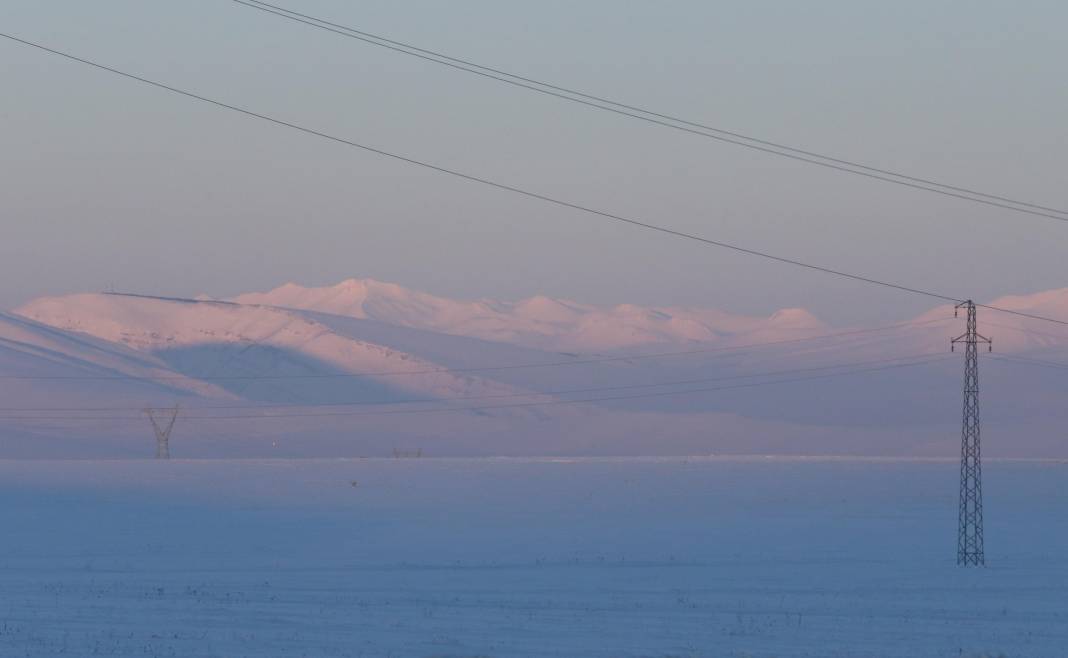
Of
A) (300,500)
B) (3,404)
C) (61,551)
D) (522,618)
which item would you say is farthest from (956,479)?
(3,404)

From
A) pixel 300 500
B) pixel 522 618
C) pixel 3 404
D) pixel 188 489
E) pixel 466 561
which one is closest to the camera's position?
pixel 522 618

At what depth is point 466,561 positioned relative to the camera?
37.9 meters

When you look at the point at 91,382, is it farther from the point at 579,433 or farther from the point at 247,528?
the point at 247,528

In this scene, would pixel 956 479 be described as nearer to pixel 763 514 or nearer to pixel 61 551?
pixel 763 514

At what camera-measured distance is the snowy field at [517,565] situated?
22156mm

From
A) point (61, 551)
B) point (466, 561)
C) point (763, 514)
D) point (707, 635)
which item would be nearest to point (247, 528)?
point (61, 551)

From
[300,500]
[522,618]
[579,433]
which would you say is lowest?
[522,618]

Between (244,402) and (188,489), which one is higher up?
(244,402)

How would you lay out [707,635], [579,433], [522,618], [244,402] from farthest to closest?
[244,402], [579,433], [522,618], [707,635]

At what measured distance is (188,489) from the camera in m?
65.6

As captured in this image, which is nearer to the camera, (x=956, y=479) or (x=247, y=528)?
(x=247, y=528)

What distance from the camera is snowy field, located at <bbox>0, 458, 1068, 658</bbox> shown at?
2216 cm

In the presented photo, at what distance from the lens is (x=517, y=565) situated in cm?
3653

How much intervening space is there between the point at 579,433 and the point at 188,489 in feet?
353
